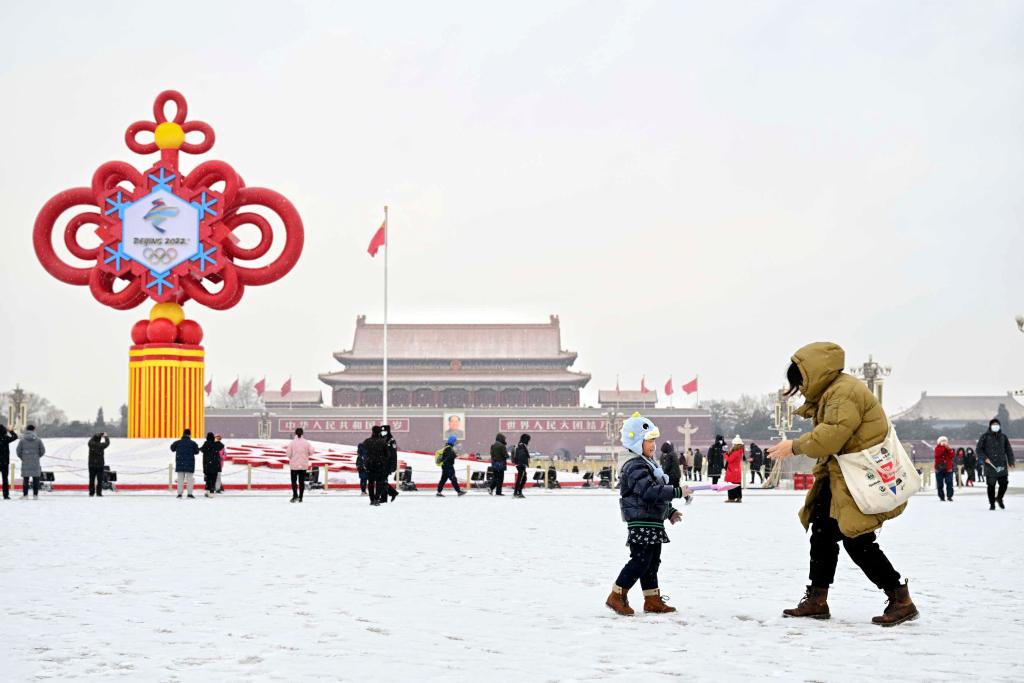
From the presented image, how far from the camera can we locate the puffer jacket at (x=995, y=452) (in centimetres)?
1388

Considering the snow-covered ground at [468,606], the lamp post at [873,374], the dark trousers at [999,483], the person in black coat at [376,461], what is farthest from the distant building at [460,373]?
the snow-covered ground at [468,606]

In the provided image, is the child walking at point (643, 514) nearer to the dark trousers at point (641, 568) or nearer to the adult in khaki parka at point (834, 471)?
the dark trousers at point (641, 568)

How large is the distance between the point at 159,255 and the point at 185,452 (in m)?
8.34

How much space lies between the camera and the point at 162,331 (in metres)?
25.2

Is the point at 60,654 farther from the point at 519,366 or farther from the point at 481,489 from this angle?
→ the point at 519,366

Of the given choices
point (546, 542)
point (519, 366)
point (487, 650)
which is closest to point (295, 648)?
point (487, 650)

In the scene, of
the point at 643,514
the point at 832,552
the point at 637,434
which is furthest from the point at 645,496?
the point at 832,552

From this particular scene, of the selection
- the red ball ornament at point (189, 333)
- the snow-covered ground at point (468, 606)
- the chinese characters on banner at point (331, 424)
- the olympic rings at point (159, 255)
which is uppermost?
the olympic rings at point (159, 255)

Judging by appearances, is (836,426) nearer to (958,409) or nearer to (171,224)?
(171,224)

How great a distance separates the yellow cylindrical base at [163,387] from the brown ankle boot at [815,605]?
2095cm

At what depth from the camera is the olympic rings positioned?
25.1 m

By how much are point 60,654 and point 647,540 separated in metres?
2.60

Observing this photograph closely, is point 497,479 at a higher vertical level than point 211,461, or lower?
lower

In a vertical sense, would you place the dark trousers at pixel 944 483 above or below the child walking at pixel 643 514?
below
